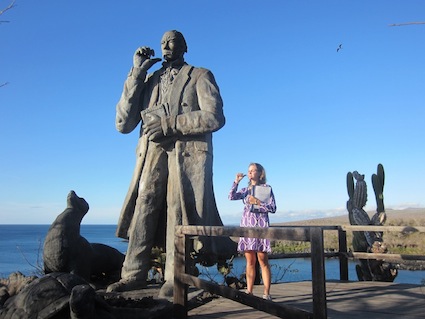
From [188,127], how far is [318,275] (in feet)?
9.01

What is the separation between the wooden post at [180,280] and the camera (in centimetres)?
392

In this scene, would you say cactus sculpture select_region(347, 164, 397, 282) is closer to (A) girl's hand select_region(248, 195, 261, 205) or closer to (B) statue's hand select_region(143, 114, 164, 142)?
(A) girl's hand select_region(248, 195, 261, 205)

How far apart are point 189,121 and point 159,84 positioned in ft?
2.86

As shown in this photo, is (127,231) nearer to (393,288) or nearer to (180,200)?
(180,200)

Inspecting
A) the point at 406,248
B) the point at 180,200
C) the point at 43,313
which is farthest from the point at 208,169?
the point at 406,248

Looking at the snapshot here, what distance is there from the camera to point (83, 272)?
15.7ft

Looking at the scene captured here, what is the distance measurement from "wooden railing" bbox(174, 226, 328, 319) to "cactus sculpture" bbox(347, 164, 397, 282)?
492 cm

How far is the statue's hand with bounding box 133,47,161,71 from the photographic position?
5340mm

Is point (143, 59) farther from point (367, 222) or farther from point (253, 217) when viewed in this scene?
point (367, 222)

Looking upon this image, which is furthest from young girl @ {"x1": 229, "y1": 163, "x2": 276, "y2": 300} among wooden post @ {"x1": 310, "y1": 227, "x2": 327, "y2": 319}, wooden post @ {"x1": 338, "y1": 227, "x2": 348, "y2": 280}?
wooden post @ {"x1": 338, "y1": 227, "x2": 348, "y2": 280}

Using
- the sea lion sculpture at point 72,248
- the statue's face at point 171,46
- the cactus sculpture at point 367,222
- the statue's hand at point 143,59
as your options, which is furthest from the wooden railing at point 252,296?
the cactus sculpture at point 367,222

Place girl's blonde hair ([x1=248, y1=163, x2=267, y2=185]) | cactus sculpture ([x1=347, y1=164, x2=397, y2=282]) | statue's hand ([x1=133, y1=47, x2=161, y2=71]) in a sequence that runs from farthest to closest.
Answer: cactus sculpture ([x1=347, y1=164, x2=397, y2=282]) → statue's hand ([x1=133, y1=47, x2=161, y2=71]) → girl's blonde hair ([x1=248, y1=163, x2=267, y2=185])

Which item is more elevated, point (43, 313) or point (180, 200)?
point (180, 200)

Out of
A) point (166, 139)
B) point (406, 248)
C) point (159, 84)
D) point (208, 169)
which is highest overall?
point (159, 84)
